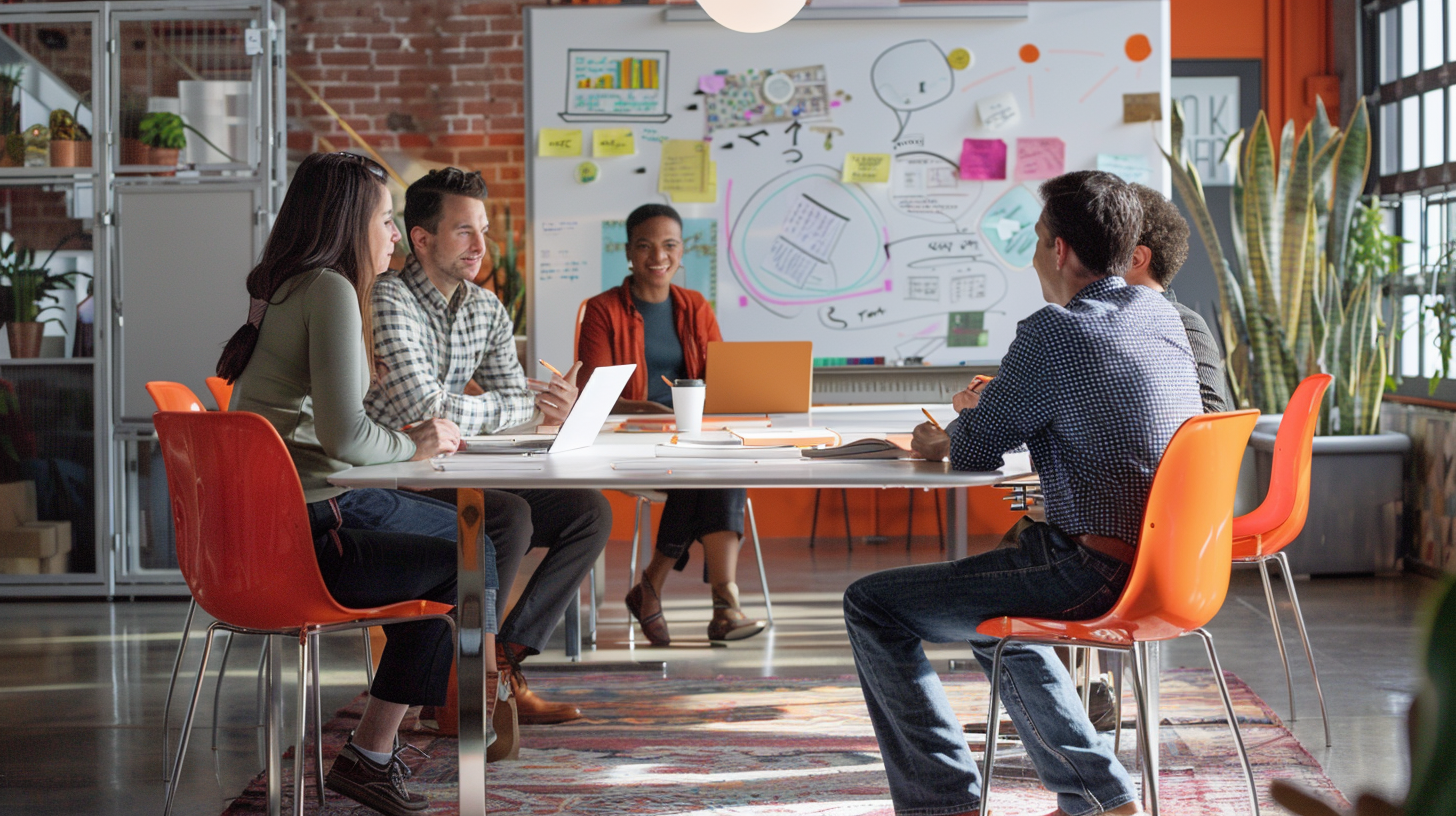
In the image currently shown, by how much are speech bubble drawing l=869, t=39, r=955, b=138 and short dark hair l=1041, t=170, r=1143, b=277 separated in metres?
2.62

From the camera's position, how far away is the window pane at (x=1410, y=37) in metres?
4.48

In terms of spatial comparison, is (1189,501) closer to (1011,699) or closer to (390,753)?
(1011,699)

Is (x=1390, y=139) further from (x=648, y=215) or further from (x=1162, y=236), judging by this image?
(x=648, y=215)

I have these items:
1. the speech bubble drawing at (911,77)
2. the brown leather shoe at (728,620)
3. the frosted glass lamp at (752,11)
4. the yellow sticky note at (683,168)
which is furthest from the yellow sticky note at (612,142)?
the brown leather shoe at (728,620)

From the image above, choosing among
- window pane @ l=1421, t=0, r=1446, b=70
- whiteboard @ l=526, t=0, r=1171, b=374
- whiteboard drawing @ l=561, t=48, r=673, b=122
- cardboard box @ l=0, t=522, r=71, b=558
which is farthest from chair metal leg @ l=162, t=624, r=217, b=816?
window pane @ l=1421, t=0, r=1446, b=70


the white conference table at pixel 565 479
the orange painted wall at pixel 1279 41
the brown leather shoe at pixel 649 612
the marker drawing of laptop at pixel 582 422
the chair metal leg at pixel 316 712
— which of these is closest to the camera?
the white conference table at pixel 565 479

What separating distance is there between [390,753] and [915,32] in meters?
3.28

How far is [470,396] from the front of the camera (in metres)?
2.65

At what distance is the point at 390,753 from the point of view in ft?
6.82

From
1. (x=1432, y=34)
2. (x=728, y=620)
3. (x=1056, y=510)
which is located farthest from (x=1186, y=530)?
(x=1432, y=34)

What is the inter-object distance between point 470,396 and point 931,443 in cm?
120

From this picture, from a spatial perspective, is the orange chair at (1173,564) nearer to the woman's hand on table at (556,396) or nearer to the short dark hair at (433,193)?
the woman's hand on table at (556,396)

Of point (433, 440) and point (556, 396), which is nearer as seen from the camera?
point (433, 440)

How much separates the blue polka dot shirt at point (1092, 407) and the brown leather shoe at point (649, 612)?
5.78 feet
